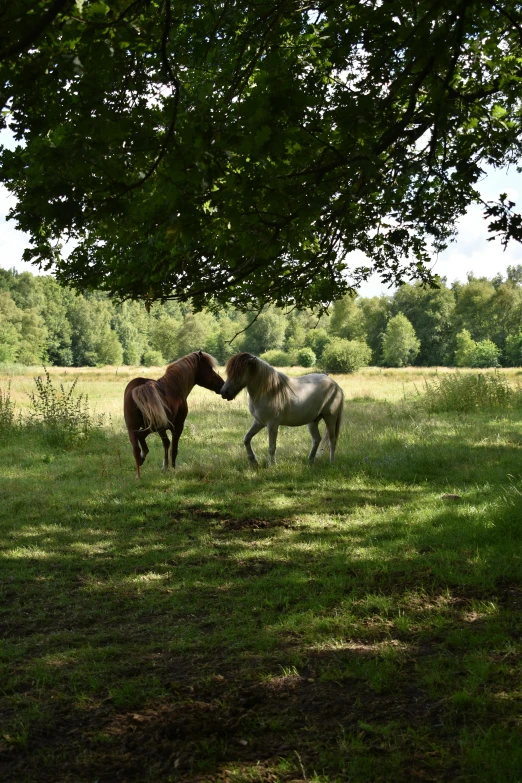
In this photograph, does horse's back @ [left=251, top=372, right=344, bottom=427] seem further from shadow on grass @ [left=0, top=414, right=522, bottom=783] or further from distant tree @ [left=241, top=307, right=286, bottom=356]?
distant tree @ [left=241, top=307, right=286, bottom=356]

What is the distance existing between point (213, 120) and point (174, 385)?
6253 mm

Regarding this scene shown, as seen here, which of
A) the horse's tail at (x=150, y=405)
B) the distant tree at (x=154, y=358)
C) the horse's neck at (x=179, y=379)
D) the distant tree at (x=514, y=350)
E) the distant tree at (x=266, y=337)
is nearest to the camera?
the horse's tail at (x=150, y=405)

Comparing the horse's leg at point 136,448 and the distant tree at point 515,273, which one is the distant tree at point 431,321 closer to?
the distant tree at point 515,273

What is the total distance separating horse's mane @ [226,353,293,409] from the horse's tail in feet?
4.17

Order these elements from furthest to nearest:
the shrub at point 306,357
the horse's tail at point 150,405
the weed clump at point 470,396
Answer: the shrub at point 306,357 < the weed clump at point 470,396 < the horse's tail at point 150,405

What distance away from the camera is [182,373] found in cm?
1027

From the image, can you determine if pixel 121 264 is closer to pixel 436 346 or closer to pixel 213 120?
pixel 213 120

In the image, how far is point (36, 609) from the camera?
17.2ft

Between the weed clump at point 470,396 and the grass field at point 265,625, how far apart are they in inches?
294

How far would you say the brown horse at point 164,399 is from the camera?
920 cm

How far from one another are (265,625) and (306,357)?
223ft

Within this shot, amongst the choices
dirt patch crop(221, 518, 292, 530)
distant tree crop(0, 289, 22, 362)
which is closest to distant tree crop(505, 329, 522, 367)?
distant tree crop(0, 289, 22, 362)

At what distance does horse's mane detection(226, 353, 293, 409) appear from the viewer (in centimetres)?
993

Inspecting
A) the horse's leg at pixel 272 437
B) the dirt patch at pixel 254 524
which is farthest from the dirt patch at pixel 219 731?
the horse's leg at pixel 272 437
